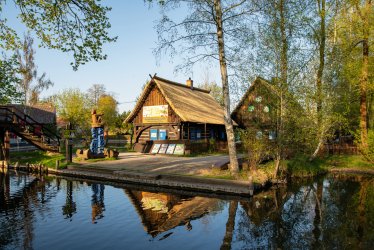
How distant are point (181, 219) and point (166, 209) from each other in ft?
4.00

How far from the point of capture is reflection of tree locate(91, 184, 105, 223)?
1066cm

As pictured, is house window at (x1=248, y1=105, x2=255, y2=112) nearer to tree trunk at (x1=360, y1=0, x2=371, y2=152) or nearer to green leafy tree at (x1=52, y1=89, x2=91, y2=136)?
tree trunk at (x1=360, y1=0, x2=371, y2=152)

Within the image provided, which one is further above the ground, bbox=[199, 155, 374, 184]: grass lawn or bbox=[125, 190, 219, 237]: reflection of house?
bbox=[199, 155, 374, 184]: grass lawn

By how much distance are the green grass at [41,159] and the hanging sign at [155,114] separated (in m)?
9.41

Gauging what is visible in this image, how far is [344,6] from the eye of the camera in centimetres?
2170

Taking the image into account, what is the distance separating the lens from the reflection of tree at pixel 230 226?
320 inches

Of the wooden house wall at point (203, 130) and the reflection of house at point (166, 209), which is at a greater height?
the wooden house wall at point (203, 130)

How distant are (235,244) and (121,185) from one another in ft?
29.2

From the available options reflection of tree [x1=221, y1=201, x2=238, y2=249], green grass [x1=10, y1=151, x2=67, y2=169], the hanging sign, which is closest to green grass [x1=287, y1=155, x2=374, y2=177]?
reflection of tree [x1=221, y1=201, x2=238, y2=249]

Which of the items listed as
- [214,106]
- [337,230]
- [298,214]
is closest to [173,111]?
[214,106]

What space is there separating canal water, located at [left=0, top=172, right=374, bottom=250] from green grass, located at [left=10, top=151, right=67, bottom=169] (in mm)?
5713

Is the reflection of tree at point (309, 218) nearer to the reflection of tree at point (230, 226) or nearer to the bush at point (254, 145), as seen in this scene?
the reflection of tree at point (230, 226)

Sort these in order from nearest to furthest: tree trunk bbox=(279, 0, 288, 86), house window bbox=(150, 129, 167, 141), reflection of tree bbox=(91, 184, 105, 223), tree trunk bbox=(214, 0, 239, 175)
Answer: reflection of tree bbox=(91, 184, 105, 223)
tree trunk bbox=(214, 0, 239, 175)
tree trunk bbox=(279, 0, 288, 86)
house window bbox=(150, 129, 167, 141)

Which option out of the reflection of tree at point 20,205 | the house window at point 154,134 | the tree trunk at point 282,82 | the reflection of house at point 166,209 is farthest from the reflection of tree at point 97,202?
the house window at point 154,134
